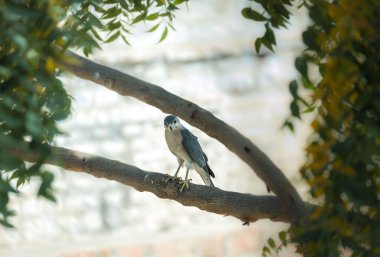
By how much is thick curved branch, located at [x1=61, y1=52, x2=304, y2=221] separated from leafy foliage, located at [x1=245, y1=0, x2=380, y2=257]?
930mm

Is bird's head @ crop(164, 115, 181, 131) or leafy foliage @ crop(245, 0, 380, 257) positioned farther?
bird's head @ crop(164, 115, 181, 131)

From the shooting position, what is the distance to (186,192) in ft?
7.19

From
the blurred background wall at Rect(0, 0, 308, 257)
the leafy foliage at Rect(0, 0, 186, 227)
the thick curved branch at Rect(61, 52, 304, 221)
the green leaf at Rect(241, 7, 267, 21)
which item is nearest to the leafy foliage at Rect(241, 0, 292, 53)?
the green leaf at Rect(241, 7, 267, 21)

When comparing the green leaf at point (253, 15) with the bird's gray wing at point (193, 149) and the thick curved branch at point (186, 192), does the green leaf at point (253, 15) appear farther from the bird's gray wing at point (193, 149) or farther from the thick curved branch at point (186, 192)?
the bird's gray wing at point (193, 149)

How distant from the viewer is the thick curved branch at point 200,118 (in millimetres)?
2252

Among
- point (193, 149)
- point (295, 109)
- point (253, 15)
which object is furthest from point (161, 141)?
point (295, 109)

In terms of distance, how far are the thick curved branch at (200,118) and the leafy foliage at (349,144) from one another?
36.6 inches

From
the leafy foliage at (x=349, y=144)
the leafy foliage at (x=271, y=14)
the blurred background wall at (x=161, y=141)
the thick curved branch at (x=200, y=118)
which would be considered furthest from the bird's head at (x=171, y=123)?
the leafy foliage at (x=349, y=144)

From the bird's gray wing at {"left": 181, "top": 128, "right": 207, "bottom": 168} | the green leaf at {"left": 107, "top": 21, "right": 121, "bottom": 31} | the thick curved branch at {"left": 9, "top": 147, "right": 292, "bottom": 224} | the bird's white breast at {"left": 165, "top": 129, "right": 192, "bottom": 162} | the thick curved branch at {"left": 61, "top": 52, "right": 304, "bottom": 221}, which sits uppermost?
the green leaf at {"left": 107, "top": 21, "right": 121, "bottom": 31}

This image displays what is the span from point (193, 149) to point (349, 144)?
66.3 inches

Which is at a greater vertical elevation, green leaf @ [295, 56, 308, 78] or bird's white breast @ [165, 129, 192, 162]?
green leaf @ [295, 56, 308, 78]

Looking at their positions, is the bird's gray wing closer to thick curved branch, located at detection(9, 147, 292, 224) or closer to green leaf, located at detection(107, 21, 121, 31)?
thick curved branch, located at detection(9, 147, 292, 224)

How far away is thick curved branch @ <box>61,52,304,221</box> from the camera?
7.39ft

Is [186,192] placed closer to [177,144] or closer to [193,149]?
[193,149]
